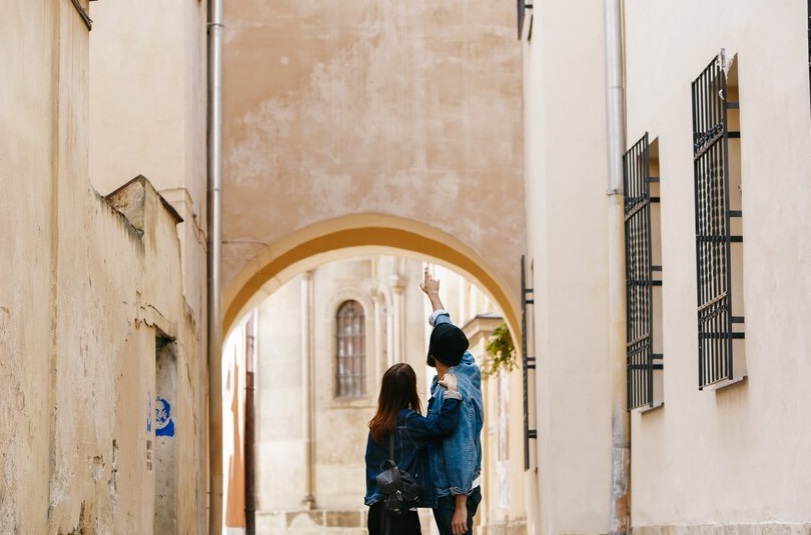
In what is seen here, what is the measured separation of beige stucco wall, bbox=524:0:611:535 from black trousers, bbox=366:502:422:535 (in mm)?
5688

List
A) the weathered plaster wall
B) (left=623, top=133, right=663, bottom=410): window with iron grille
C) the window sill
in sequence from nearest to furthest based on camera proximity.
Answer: the weathered plaster wall
the window sill
(left=623, top=133, right=663, bottom=410): window with iron grille

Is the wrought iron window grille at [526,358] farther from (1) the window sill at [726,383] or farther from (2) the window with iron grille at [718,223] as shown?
(1) the window sill at [726,383]

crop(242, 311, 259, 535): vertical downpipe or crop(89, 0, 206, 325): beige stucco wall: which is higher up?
crop(89, 0, 206, 325): beige stucco wall

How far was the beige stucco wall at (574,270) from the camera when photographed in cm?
1377

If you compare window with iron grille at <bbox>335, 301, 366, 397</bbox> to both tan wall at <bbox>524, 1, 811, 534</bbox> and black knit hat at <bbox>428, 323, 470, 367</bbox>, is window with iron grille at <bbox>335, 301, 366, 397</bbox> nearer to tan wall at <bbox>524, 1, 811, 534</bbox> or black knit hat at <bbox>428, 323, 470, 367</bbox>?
tan wall at <bbox>524, 1, 811, 534</bbox>

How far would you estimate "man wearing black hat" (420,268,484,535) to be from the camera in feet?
26.7

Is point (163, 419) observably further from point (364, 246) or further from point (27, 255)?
point (364, 246)

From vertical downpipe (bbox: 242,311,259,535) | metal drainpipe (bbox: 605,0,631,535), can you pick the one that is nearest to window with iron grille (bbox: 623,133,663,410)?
metal drainpipe (bbox: 605,0,631,535)

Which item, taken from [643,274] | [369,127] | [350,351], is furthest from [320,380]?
[643,274]

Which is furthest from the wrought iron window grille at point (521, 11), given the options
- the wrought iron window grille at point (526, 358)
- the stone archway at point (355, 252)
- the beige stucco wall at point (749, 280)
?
the beige stucco wall at point (749, 280)

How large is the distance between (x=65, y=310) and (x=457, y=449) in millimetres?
2111

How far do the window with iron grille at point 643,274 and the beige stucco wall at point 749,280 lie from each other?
1.60 ft

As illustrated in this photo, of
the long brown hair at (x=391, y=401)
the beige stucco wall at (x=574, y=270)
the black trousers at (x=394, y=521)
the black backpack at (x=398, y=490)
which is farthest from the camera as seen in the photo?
the beige stucco wall at (x=574, y=270)

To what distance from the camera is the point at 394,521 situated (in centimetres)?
816
